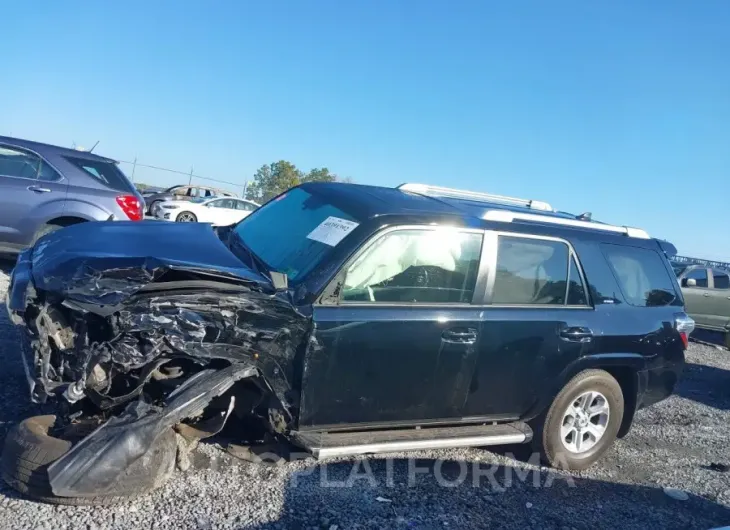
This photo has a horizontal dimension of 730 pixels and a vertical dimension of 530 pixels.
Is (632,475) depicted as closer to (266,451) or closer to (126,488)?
(266,451)

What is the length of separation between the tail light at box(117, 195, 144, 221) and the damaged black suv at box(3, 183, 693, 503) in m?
3.27

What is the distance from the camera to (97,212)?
7.71 meters

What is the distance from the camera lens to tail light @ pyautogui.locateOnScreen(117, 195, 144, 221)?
7.86 metres

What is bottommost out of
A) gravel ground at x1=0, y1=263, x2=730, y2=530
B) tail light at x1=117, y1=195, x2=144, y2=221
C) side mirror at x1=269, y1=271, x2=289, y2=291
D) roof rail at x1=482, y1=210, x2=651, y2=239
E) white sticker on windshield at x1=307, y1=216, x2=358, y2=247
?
gravel ground at x1=0, y1=263, x2=730, y2=530

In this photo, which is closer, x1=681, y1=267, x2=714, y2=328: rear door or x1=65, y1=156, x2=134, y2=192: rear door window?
x1=65, y1=156, x2=134, y2=192: rear door window

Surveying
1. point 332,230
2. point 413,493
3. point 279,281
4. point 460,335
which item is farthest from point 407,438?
point 332,230

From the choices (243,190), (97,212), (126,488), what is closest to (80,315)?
(126,488)

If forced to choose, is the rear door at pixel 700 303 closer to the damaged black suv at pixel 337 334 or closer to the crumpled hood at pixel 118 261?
the damaged black suv at pixel 337 334

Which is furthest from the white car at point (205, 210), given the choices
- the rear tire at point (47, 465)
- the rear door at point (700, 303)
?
the rear tire at point (47, 465)

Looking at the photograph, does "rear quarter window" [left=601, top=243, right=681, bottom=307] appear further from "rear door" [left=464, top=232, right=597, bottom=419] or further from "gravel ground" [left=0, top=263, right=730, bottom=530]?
"gravel ground" [left=0, top=263, right=730, bottom=530]

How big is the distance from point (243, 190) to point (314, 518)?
2990 centimetres

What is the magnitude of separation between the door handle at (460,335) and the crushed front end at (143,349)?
38.4 inches

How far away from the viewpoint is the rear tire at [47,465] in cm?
310

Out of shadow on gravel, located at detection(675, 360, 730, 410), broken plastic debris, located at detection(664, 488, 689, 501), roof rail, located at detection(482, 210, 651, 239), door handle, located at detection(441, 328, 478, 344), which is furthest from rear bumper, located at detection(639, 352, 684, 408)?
shadow on gravel, located at detection(675, 360, 730, 410)
